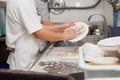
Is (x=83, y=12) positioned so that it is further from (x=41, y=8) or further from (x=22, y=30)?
(x=22, y=30)

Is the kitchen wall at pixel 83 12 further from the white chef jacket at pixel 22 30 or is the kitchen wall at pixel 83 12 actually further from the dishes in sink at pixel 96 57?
the dishes in sink at pixel 96 57

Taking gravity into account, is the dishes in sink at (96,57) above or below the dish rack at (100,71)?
above

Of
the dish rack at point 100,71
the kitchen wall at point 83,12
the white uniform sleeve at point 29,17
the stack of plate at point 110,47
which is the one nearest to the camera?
the dish rack at point 100,71

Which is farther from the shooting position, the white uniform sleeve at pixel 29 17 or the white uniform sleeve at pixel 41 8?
the white uniform sleeve at pixel 41 8

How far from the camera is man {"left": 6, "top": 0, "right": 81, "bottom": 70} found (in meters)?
1.51

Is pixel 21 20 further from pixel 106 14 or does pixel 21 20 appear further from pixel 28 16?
pixel 106 14

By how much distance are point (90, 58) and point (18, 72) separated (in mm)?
216

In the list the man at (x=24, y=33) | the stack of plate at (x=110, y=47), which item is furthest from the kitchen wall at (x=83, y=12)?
the stack of plate at (x=110, y=47)

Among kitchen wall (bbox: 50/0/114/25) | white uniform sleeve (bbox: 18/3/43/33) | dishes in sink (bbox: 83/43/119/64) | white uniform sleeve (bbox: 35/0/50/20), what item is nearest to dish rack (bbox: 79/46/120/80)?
dishes in sink (bbox: 83/43/119/64)

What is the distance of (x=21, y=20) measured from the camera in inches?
60.6

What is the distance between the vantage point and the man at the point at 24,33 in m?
1.51

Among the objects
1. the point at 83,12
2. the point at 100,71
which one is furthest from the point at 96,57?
the point at 83,12

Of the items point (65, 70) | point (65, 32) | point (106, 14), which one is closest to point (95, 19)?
point (106, 14)

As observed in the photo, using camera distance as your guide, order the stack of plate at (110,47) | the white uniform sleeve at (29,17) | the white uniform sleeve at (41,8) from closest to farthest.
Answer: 1. the stack of plate at (110,47)
2. the white uniform sleeve at (29,17)
3. the white uniform sleeve at (41,8)
